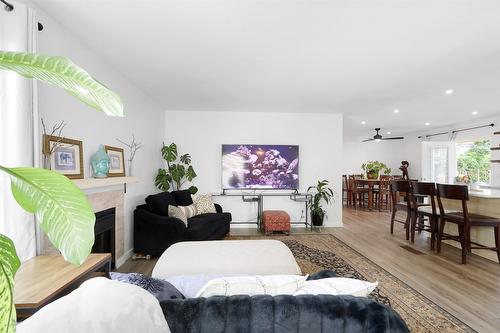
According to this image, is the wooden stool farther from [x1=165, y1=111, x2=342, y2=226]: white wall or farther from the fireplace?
the fireplace

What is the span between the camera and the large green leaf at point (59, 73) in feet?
0.95

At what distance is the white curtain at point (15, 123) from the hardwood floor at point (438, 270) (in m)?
1.57

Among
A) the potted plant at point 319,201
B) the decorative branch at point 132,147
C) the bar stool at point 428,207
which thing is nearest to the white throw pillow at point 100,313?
the decorative branch at point 132,147

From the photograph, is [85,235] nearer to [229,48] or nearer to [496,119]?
[229,48]

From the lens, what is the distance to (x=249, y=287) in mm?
1083

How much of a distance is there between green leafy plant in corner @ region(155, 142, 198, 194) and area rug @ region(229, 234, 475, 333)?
152 cm

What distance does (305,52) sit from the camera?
251cm

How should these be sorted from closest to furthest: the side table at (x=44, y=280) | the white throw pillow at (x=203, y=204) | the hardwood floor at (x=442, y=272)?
the side table at (x=44, y=280), the hardwood floor at (x=442, y=272), the white throw pillow at (x=203, y=204)

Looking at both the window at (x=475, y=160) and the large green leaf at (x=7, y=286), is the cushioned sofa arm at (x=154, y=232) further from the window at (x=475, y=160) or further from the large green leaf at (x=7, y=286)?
the window at (x=475, y=160)

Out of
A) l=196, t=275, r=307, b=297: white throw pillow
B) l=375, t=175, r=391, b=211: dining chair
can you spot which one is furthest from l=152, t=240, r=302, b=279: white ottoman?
l=375, t=175, r=391, b=211: dining chair

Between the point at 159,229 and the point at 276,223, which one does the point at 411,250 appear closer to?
the point at 276,223

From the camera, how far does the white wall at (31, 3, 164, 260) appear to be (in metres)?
2.03

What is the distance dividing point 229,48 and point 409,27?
1.59 metres

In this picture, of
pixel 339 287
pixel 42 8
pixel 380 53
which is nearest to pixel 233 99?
pixel 380 53
